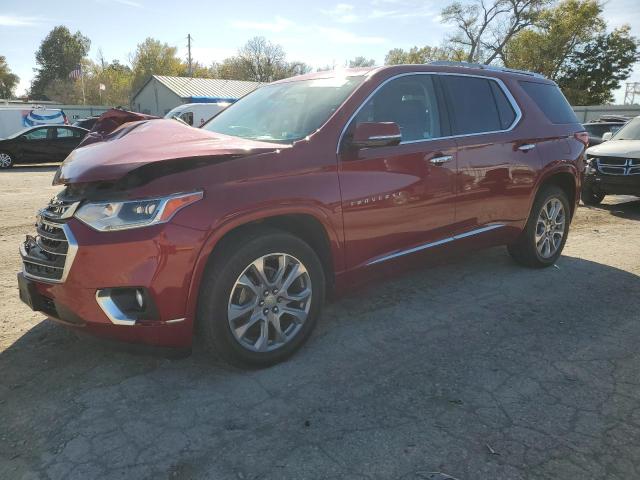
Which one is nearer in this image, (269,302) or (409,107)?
(269,302)

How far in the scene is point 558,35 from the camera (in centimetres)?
3950

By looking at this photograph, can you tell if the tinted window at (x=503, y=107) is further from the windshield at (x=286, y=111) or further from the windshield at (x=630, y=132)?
the windshield at (x=630, y=132)

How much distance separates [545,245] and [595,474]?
332cm

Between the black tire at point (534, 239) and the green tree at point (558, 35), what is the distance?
39958 mm

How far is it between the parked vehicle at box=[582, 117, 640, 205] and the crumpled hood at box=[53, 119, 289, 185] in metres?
7.79

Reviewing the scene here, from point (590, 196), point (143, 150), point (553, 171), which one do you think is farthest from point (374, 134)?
point (590, 196)

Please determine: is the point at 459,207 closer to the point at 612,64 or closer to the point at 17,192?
the point at 17,192

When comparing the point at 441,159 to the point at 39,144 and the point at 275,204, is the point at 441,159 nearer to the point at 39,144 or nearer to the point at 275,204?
the point at 275,204

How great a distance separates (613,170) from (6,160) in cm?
1725

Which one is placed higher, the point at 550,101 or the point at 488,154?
the point at 550,101

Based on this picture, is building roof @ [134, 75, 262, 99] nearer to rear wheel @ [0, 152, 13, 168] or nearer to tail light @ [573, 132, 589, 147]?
rear wheel @ [0, 152, 13, 168]

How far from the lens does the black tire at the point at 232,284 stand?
2799 millimetres

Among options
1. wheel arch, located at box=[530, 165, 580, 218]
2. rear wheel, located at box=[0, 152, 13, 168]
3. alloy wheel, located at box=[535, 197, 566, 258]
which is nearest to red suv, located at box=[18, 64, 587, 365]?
wheel arch, located at box=[530, 165, 580, 218]

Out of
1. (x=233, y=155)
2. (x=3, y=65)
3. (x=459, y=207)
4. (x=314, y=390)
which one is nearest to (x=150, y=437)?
(x=314, y=390)
